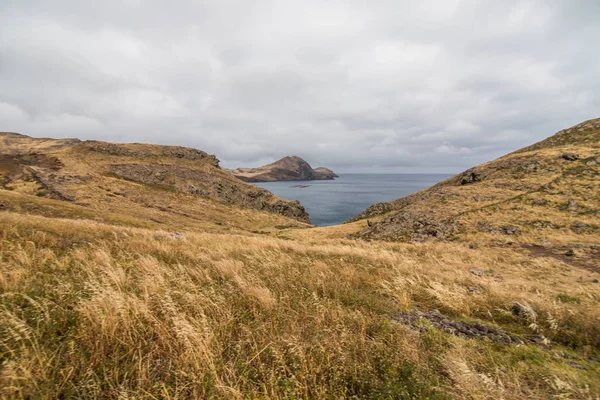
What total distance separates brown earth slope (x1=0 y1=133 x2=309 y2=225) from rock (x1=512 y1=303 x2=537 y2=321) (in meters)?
48.5

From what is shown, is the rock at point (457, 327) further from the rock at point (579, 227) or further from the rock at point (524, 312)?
the rock at point (579, 227)

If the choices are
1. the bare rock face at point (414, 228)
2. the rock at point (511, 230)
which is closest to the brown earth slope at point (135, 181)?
the bare rock face at point (414, 228)

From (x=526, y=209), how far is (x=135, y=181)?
80.5m

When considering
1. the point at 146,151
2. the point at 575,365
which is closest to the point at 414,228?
the point at 575,365

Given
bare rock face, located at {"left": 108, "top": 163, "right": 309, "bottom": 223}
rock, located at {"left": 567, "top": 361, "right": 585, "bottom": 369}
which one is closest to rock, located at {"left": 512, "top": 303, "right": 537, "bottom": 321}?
rock, located at {"left": 567, "top": 361, "right": 585, "bottom": 369}

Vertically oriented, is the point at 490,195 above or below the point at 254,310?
above

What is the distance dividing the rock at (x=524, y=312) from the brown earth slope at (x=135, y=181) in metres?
48.5

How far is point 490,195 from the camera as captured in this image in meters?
35.0

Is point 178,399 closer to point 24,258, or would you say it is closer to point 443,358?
point 443,358

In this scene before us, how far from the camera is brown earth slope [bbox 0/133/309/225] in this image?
156 ft

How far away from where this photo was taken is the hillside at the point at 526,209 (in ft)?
77.7

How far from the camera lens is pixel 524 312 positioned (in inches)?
242

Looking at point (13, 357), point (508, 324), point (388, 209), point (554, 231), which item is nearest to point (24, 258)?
point (13, 357)

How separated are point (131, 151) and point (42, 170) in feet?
93.5
